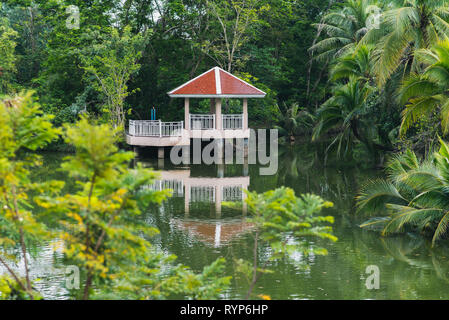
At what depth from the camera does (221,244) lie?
12.3 metres

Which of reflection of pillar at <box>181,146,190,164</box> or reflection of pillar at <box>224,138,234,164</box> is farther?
reflection of pillar at <box>224,138,234,164</box>

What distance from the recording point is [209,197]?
17.5m

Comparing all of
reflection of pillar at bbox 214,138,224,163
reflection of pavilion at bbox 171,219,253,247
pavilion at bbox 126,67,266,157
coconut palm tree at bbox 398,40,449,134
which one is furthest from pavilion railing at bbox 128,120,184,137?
coconut palm tree at bbox 398,40,449,134

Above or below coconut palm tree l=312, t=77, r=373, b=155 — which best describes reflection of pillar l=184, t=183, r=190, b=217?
below

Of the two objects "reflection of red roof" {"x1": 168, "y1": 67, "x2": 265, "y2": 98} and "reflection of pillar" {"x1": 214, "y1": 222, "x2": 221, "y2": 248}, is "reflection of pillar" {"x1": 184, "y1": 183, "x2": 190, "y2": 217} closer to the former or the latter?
"reflection of pillar" {"x1": 214, "y1": 222, "x2": 221, "y2": 248}

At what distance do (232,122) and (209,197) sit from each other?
917 cm

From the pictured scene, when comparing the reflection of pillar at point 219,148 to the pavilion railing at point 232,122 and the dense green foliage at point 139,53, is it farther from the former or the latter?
the dense green foliage at point 139,53

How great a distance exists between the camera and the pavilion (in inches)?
1011

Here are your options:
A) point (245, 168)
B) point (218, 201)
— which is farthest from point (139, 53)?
point (218, 201)

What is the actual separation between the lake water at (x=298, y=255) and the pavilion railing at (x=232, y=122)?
653cm

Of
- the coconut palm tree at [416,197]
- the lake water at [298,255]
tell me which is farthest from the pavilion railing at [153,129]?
the coconut palm tree at [416,197]

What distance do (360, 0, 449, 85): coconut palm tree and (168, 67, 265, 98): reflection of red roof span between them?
9250mm

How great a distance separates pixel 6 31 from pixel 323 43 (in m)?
15.5
